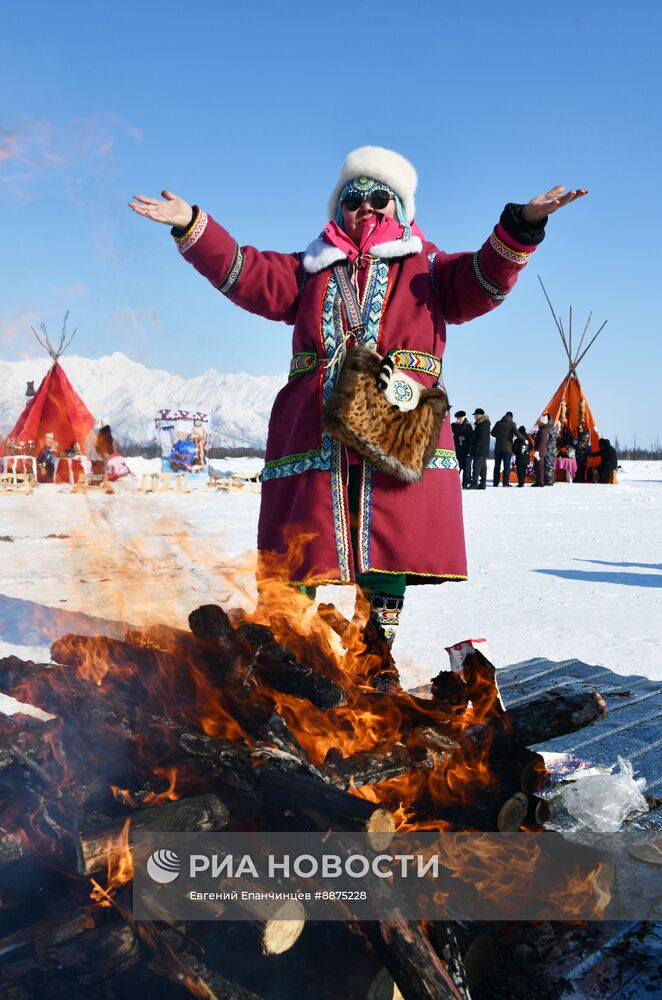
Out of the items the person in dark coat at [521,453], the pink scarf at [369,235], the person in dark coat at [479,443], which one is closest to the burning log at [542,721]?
the pink scarf at [369,235]

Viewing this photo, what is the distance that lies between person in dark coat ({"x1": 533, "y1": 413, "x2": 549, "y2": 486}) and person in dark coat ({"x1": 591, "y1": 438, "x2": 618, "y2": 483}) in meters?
1.57

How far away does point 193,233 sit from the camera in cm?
282

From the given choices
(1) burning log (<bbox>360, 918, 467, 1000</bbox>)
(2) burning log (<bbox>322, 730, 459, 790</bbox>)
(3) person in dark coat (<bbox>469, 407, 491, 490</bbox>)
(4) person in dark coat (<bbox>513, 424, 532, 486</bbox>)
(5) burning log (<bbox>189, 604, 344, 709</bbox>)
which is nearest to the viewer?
(1) burning log (<bbox>360, 918, 467, 1000</bbox>)

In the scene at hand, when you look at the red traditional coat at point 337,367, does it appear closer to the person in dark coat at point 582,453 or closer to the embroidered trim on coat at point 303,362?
the embroidered trim on coat at point 303,362

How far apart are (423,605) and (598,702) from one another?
3.49m

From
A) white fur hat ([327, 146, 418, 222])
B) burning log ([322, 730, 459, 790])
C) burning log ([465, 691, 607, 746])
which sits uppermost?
white fur hat ([327, 146, 418, 222])

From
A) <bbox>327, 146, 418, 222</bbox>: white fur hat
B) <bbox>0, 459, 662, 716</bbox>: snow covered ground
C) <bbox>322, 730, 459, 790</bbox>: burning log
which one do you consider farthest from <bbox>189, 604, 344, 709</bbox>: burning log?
<bbox>327, 146, 418, 222</bbox>: white fur hat

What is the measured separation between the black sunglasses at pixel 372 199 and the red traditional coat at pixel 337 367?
0.08 metres

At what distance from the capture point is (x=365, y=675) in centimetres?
237

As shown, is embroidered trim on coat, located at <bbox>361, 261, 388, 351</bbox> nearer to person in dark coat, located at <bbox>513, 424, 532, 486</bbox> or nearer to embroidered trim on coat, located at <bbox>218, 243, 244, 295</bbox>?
embroidered trim on coat, located at <bbox>218, 243, 244, 295</bbox>

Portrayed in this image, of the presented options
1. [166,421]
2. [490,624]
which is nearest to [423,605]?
[490,624]

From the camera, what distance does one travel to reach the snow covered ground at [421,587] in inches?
155

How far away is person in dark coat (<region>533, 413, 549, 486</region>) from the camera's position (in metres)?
19.9

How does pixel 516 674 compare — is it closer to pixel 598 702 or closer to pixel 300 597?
pixel 300 597
